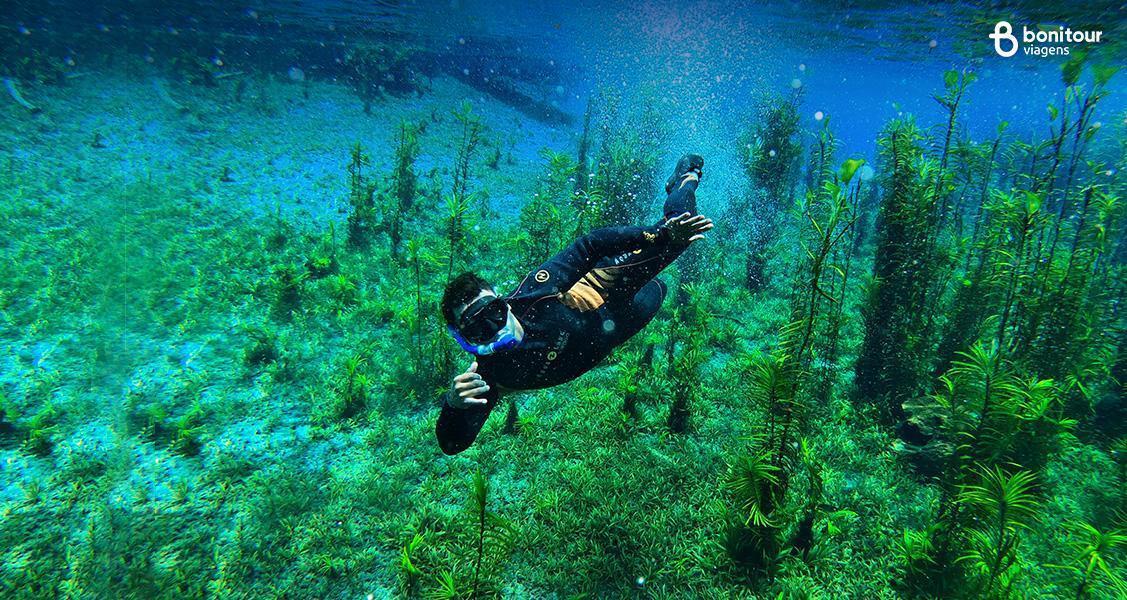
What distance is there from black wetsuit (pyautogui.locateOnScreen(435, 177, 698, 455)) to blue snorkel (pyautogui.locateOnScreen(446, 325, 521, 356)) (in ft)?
0.31

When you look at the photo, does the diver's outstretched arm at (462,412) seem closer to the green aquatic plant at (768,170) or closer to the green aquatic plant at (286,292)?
the green aquatic plant at (286,292)

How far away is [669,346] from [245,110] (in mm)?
21022

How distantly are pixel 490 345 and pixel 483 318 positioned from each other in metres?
0.19

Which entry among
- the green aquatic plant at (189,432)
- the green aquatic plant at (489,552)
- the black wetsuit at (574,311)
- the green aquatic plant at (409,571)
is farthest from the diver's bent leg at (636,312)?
the green aquatic plant at (189,432)

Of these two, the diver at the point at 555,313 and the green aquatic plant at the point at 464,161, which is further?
the green aquatic plant at the point at 464,161

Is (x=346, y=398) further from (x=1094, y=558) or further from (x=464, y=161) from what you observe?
(x=464, y=161)

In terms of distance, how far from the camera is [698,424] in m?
6.04

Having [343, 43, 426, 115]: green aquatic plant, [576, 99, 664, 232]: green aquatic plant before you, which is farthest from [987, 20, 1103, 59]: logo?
[343, 43, 426, 115]: green aquatic plant

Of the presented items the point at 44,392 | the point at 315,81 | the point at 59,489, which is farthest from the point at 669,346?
the point at 315,81

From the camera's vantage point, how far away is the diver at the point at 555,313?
9.30 ft

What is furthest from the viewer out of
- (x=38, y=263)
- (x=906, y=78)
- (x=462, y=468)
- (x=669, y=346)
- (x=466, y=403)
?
(x=906, y=78)

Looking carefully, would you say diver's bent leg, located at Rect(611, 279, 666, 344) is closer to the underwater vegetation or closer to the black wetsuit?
the black wetsuit

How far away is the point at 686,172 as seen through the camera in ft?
16.0

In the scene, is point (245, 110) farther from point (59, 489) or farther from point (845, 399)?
point (845, 399)
